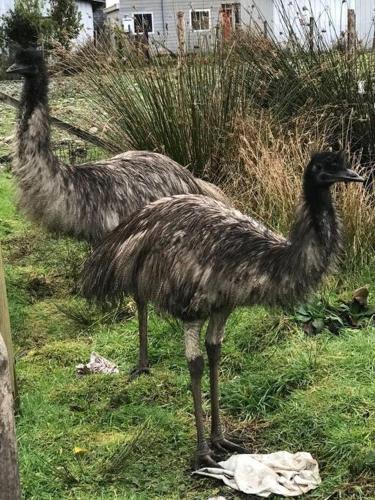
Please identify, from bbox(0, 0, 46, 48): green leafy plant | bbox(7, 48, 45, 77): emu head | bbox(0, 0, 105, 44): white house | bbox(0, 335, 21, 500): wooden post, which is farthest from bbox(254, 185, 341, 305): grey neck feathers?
bbox(0, 0, 105, 44): white house

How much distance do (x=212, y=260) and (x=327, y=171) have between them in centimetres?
54

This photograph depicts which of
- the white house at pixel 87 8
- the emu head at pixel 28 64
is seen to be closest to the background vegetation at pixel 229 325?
the emu head at pixel 28 64

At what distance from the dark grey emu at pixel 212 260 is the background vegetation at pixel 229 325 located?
363 millimetres

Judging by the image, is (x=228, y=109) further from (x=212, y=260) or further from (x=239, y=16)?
(x=212, y=260)

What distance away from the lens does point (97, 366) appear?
412 centimetres

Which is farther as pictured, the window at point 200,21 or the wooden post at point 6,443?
the window at point 200,21

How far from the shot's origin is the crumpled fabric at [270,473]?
9.46ft

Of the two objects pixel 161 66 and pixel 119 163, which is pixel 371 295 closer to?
pixel 119 163

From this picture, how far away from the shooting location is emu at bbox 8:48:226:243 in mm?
4340

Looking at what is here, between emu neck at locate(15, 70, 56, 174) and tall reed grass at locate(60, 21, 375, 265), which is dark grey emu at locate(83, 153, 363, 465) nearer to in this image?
emu neck at locate(15, 70, 56, 174)

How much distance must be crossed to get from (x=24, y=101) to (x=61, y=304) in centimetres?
141

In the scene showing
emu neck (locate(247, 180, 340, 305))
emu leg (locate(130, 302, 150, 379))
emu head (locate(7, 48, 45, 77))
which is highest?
emu head (locate(7, 48, 45, 77))

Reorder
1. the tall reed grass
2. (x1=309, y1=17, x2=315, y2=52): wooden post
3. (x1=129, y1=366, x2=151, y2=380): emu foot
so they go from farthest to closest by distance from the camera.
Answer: (x1=309, y1=17, x2=315, y2=52): wooden post, the tall reed grass, (x1=129, y1=366, x2=151, y2=380): emu foot

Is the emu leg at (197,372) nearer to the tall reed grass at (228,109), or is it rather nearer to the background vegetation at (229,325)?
the background vegetation at (229,325)
